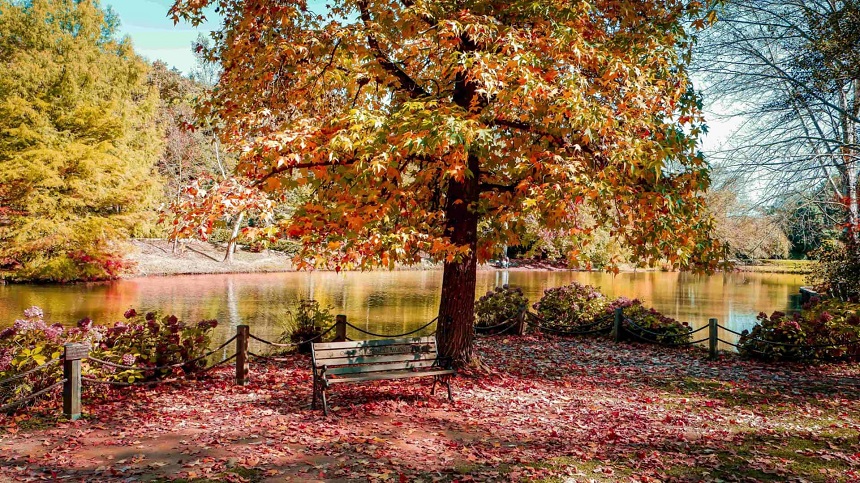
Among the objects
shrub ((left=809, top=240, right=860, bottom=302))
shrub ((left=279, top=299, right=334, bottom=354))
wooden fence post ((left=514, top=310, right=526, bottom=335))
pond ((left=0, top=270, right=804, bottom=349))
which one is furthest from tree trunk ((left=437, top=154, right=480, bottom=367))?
shrub ((left=809, top=240, right=860, bottom=302))

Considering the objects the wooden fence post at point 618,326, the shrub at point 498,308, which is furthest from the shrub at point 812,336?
the shrub at point 498,308

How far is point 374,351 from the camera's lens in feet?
23.9

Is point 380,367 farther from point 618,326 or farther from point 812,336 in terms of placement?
point 812,336

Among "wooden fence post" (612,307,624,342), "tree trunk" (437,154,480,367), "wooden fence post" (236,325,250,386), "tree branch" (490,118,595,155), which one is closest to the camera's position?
"tree branch" (490,118,595,155)

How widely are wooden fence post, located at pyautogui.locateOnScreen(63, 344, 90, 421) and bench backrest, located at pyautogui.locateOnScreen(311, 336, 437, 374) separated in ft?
8.68

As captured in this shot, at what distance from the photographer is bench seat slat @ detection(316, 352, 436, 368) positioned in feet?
22.9

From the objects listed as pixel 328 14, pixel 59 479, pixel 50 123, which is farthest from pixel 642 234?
pixel 50 123

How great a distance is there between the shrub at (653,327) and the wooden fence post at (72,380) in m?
10.8

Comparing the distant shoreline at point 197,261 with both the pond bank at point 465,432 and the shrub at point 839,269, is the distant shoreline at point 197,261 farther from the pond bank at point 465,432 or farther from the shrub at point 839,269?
the pond bank at point 465,432

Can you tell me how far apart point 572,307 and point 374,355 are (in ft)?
28.2

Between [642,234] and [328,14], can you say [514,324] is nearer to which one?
[642,234]

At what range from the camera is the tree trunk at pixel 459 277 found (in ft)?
28.6

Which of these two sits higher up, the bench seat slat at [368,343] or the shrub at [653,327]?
the bench seat slat at [368,343]

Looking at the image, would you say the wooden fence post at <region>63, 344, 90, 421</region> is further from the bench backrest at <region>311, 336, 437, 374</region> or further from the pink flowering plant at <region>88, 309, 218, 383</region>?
the bench backrest at <region>311, 336, 437, 374</region>
